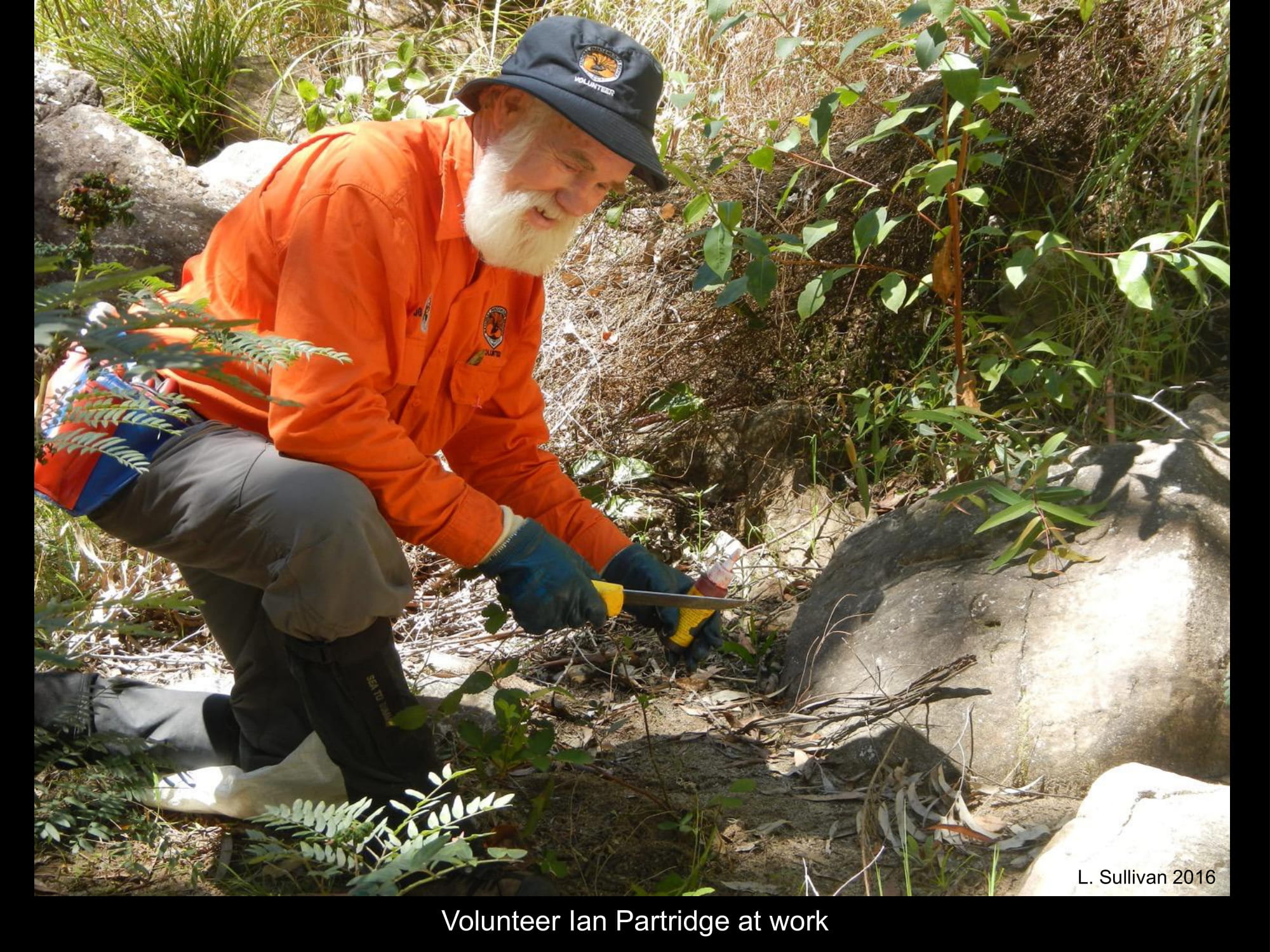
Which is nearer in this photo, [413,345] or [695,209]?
[413,345]

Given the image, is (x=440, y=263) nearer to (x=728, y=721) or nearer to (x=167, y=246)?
(x=728, y=721)

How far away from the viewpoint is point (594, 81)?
2182 millimetres

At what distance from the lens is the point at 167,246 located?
147 inches

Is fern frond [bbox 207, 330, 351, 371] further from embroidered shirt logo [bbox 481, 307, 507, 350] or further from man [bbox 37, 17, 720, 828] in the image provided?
embroidered shirt logo [bbox 481, 307, 507, 350]

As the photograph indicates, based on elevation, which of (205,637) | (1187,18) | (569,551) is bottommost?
(205,637)

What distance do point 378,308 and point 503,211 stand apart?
31cm

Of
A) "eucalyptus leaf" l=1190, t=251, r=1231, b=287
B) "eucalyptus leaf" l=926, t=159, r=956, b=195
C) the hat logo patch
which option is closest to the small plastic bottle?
"eucalyptus leaf" l=926, t=159, r=956, b=195

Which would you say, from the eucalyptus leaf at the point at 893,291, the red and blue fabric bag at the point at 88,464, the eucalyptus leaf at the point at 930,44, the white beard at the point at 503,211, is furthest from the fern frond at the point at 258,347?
the eucalyptus leaf at the point at 893,291

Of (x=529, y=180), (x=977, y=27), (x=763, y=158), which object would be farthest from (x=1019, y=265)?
(x=529, y=180)

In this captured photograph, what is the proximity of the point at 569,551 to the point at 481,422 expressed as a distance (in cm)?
48

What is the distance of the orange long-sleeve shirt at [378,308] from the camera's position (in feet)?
6.71

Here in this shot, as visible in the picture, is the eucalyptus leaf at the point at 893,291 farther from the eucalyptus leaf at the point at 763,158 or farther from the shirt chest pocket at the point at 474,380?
the shirt chest pocket at the point at 474,380

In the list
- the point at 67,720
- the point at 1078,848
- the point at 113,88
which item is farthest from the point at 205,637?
the point at 113,88

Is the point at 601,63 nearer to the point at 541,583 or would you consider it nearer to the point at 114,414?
the point at 541,583
